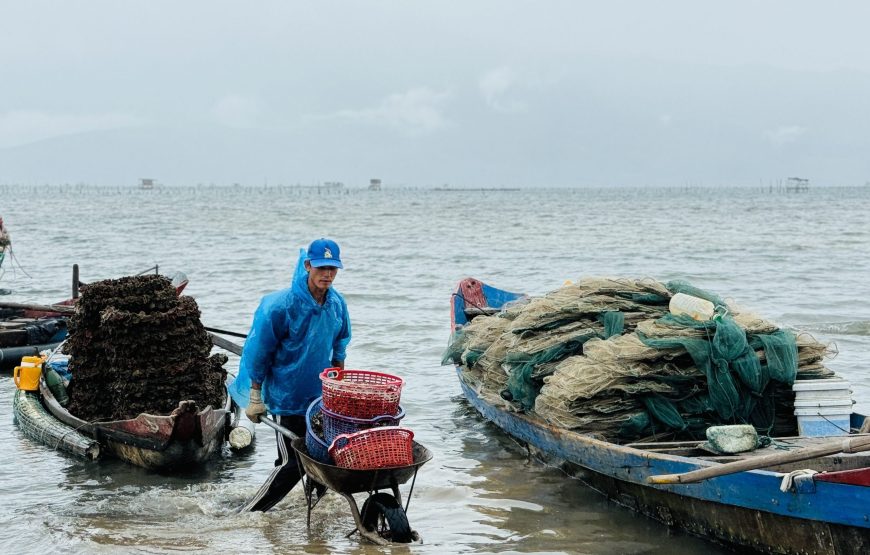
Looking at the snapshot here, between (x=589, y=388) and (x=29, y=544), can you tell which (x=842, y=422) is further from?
(x=29, y=544)

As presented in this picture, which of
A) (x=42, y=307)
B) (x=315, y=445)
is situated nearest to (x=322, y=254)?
(x=315, y=445)

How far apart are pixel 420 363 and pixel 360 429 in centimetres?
792

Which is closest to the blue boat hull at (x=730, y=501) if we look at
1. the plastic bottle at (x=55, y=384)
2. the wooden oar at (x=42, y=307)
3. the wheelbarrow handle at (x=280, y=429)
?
the wheelbarrow handle at (x=280, y=429)

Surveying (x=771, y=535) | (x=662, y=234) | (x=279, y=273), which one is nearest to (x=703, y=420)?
(x=771, y=535)

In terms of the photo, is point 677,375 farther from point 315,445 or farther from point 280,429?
point 280,429

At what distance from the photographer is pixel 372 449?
214 inches

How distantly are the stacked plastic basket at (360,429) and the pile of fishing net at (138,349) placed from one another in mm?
2576

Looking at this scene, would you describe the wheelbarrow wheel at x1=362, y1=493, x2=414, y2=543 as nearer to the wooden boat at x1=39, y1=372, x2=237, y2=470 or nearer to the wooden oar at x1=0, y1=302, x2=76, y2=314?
the wooden boat at x1=39, y1=372, x2=237, y2=470

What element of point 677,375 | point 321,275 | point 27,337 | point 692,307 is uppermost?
point 321,275

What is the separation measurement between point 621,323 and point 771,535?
2.28 m

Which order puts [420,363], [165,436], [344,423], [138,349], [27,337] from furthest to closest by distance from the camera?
[420,363], [27,337], [138,349], [165,436], [344,423]

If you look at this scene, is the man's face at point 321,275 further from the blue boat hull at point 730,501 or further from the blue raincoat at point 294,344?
the blue boat hull at point 730,501

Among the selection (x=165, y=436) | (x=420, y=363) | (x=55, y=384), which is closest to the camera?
(x=165, y=436)

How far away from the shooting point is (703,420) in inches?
271
